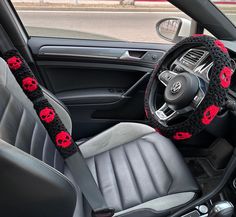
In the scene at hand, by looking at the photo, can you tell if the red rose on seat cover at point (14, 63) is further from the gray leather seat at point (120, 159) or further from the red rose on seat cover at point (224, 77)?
the red rose on seat cover at point (224, 77)

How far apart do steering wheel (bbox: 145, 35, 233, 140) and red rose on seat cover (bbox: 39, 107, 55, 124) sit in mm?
341

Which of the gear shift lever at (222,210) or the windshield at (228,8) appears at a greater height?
the windshield at (228,8)

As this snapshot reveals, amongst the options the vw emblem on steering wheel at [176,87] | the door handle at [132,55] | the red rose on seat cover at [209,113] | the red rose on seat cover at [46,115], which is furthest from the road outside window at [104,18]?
the red rose on seat cover at [46,115]

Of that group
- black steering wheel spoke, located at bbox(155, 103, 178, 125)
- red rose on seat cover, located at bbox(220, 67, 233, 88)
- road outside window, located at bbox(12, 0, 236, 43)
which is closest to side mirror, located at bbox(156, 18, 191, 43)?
road outside window, located at bbox(12, 0, 236, 43)

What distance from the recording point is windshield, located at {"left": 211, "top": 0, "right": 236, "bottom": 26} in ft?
4.57

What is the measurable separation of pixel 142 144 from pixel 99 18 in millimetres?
1667

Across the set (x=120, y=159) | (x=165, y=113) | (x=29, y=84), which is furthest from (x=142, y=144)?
(x=29, y=84)

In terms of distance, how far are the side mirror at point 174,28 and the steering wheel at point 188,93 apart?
0.41 m

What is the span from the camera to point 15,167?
0.78m

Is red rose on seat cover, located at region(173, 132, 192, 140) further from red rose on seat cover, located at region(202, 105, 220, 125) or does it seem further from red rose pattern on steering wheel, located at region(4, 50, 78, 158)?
red rose pattern on steering wheel, located at region(4, 50, 78, 158)

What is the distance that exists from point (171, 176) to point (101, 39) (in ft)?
3.24

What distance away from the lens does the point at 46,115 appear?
1.15m

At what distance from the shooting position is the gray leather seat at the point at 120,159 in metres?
1.09

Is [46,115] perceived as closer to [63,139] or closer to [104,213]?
[63,139]
